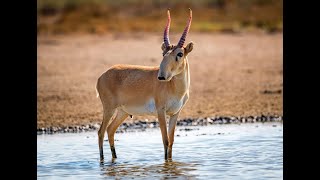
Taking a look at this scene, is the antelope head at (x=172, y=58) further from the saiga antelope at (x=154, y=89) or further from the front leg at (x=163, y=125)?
the front leg at (x=163, y=125)

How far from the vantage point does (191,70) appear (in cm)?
2255

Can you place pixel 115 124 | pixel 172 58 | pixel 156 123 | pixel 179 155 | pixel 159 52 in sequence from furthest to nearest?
pixel 159 52 < pixel 156 123 < pixel 115 124 < pixel 179 155 < pixel 172 58

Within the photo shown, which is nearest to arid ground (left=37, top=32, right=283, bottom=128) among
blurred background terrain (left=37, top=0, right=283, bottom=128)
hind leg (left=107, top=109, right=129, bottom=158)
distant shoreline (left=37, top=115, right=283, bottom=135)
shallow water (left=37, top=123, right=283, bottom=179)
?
blurred background terrain (left=37, top=0, right=283, bottom=128)

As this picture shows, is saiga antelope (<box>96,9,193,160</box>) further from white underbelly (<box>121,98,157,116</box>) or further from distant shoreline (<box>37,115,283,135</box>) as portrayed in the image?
distant shoreline (<box>37,115,283,135</box>)

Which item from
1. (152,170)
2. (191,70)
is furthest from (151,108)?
(191,70)


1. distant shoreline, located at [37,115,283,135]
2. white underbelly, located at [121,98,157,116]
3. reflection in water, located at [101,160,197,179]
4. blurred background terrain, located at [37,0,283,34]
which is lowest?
reflection in water, located at [101,160,197,179]

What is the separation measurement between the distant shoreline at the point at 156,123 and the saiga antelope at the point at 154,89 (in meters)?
2.51

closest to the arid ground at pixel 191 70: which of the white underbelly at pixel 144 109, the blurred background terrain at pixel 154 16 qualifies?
the blurred background terrain at pixel 154 16

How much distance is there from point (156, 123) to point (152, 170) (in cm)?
424

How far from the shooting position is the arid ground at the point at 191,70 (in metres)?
16.9

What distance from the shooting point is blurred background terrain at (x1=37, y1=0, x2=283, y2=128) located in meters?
17.4

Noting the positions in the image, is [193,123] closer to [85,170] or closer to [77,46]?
[85,170]

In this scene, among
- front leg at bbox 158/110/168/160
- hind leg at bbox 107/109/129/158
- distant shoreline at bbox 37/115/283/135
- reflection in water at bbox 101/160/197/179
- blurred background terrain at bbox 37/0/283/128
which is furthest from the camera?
blurred background terrain at bbox 37/0/283/128

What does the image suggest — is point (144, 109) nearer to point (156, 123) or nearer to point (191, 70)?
point (156, 123)
